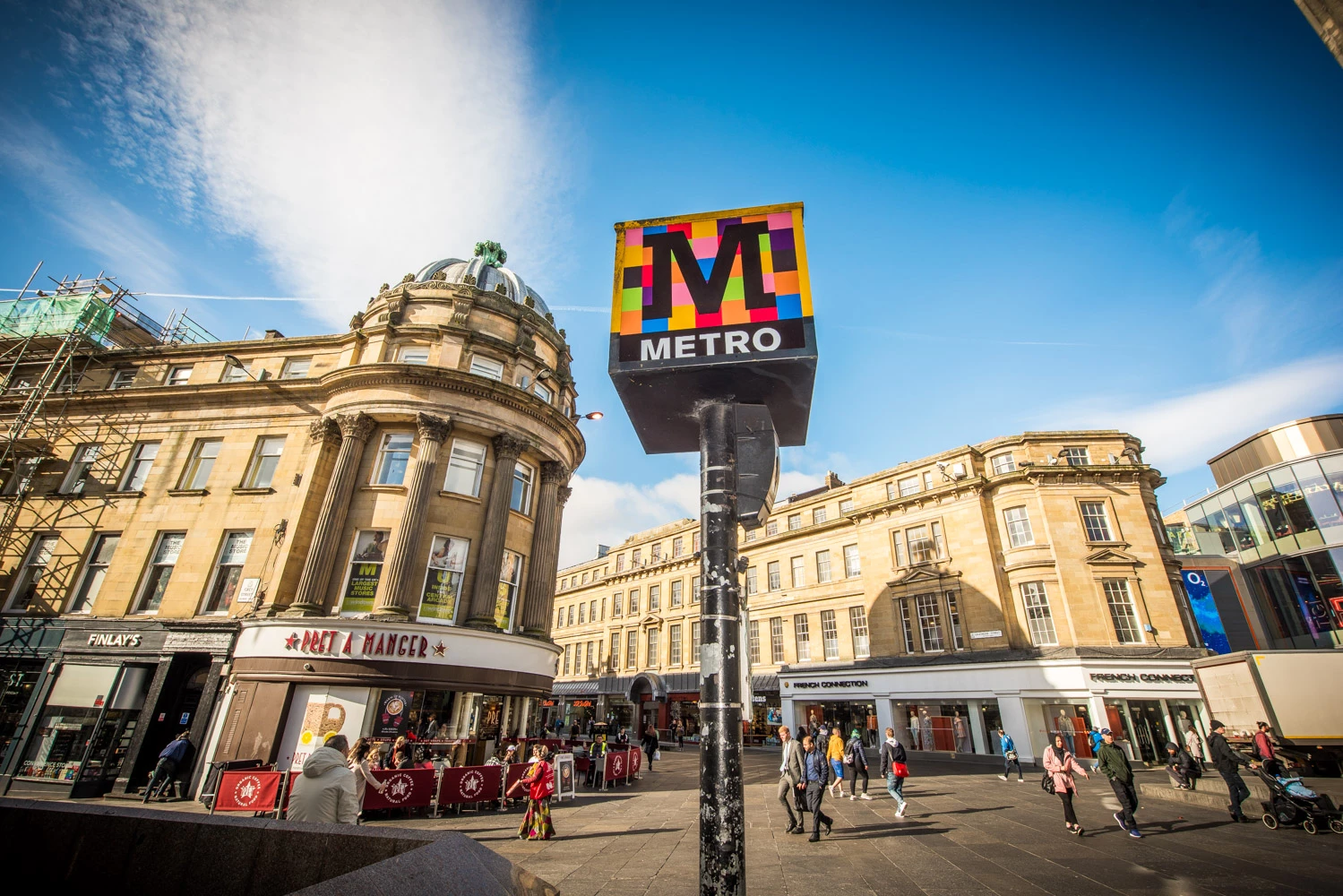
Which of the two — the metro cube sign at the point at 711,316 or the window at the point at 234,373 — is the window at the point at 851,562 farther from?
the metro cube sign at the point at 711,316

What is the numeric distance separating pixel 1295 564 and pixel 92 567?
178 feet

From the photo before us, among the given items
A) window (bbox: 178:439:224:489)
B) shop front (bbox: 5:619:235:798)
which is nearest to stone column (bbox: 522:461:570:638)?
shop front (bbox: 5:619:235:798)

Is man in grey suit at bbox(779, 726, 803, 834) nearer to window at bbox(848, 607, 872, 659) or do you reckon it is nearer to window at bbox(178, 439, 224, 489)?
window at bbox(178, 439, 224, 489)

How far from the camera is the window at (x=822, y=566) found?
3438 cm

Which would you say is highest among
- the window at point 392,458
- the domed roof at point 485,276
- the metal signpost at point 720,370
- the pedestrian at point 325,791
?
the domed roof at point 485,276

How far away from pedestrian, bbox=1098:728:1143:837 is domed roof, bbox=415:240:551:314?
71.2 feet

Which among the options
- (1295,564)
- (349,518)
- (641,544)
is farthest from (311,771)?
(1295,564)

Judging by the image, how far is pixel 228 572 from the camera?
17.4 m

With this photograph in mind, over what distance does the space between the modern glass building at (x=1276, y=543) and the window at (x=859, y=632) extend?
1819 centimetres

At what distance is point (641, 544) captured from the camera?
4538cm

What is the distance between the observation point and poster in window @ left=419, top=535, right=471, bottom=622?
16312mm

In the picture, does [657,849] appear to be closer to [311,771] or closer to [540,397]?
[311,771]

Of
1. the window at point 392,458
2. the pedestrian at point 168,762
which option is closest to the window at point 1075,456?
the window at point 392,458

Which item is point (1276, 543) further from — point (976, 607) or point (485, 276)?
point (485, 276)
